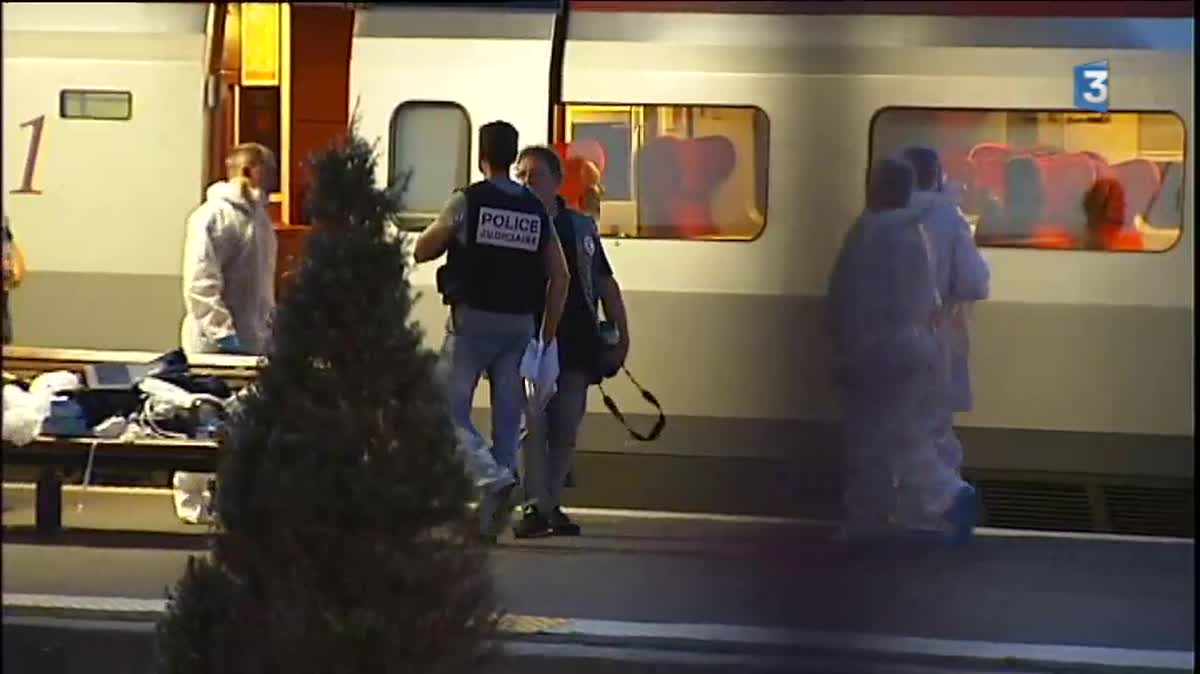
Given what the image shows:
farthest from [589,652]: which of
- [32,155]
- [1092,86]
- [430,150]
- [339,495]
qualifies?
[32,155]

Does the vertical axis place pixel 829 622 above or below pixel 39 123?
below

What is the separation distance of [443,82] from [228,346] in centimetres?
155

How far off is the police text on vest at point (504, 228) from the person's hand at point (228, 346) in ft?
4.40

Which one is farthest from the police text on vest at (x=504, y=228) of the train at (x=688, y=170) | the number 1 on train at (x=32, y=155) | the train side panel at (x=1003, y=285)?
the number 1 on train at (x=32, y=155)

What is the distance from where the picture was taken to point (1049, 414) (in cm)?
873

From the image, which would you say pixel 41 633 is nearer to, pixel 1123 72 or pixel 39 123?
pixel 39 123

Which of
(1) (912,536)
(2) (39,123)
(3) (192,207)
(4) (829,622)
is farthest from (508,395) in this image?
(4) (829,622)

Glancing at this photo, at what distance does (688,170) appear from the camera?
9.04 metres

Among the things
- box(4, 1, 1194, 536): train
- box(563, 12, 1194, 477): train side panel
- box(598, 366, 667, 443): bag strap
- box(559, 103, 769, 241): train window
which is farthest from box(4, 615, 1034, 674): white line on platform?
box(559, 103, 769, 241): train window

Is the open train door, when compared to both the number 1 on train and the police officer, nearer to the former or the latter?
the police officer

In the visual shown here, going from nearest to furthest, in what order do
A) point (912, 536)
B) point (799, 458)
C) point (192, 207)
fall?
1. point (799, 458)
2. point (912, 536)
3. point (192, 207)

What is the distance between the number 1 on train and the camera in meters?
9.33

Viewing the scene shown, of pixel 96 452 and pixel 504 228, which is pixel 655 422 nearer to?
pixel 504 228

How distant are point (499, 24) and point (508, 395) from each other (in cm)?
198
